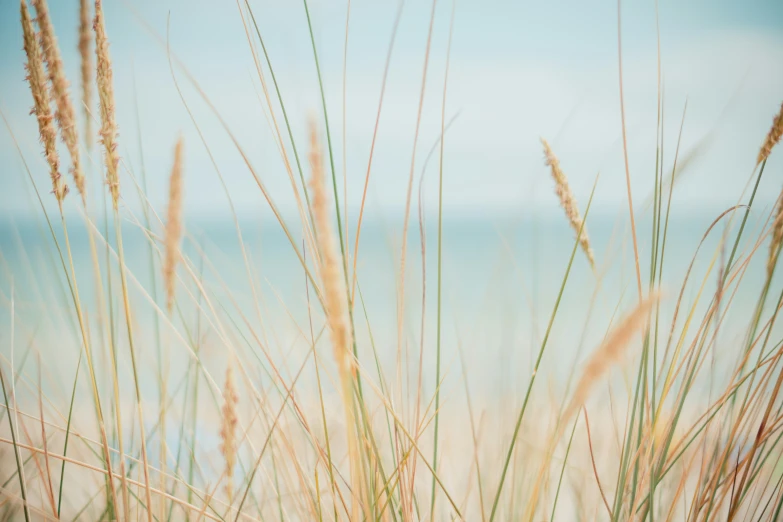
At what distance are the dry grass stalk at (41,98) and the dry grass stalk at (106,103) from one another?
0.04m

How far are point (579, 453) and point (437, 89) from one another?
0.99 meters

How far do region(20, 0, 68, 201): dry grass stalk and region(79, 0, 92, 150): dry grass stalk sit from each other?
2.7 inches

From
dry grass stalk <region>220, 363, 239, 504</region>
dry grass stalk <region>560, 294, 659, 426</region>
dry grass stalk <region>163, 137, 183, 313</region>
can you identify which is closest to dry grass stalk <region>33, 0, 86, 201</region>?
dry grass stalk <region>163, 137, 183, 313</region>

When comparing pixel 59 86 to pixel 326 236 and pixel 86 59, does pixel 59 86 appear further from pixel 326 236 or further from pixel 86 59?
pixel 326 236

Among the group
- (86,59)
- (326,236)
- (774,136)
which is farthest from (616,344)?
(86,59)

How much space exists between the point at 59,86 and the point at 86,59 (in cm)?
10

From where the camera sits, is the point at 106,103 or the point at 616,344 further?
the point at 106,103

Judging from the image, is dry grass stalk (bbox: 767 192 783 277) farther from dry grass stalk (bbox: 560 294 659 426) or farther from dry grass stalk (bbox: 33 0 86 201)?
dry grass stalk (bbox: 33 0 86 201)

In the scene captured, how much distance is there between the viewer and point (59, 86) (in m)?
0.41

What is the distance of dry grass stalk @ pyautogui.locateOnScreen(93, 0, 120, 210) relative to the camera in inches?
16.3

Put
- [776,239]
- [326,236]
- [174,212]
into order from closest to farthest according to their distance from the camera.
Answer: [326,236]
[174,212]
[776,239]

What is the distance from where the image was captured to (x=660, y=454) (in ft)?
1.59

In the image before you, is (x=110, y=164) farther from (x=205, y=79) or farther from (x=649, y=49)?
(x=649, y=49)

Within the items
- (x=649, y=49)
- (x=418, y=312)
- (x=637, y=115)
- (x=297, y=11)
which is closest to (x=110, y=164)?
(x=297, y=11)
